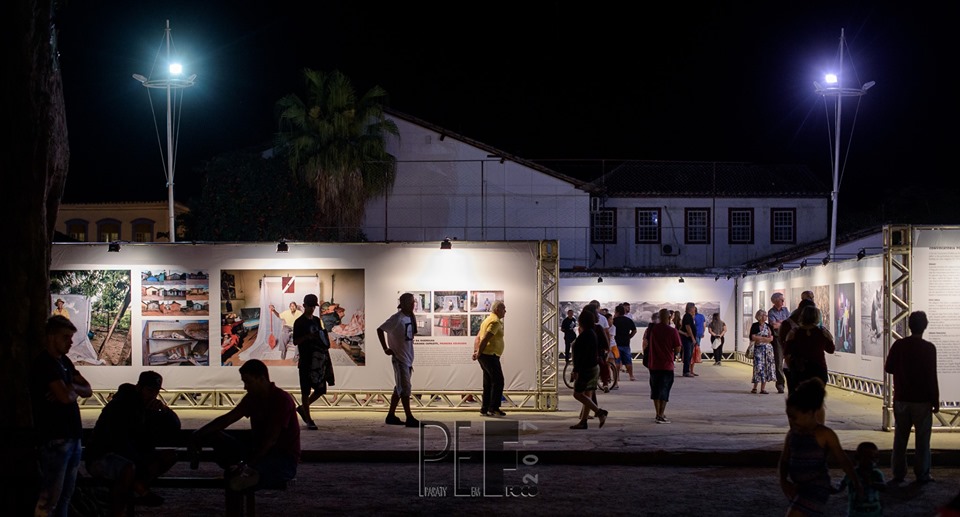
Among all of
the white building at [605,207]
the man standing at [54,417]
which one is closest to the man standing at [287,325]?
the man standing at [54,417]

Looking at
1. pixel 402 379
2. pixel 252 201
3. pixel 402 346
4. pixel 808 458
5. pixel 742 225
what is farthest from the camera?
pixel 742 225

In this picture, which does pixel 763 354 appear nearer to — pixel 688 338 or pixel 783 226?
pixel 688 338

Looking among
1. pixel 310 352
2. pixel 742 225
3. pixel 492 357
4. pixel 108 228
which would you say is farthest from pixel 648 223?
pixel 310 352

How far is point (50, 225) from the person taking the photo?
848 cm

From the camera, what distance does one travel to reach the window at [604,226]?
46281mm

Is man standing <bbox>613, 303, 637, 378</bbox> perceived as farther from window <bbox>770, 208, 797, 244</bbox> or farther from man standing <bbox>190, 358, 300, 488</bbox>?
window <bbox>770, 208, 797, 244</bbox>

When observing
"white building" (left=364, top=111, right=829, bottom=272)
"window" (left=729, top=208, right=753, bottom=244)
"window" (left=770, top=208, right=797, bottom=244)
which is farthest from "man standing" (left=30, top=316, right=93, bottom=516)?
"window" (left=770, top=208, right=797, bottom=244)

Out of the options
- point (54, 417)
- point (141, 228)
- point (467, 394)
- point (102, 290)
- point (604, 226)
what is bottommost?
point (467, 394)

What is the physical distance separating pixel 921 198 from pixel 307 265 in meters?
48.5

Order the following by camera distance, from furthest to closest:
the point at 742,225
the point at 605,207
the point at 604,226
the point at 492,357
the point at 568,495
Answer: the point at 742,225
the point at 605,207
the point at 604,226
the point at 492,357
the point at 568,495

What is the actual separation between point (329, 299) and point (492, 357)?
3.02 meters

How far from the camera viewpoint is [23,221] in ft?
25.9

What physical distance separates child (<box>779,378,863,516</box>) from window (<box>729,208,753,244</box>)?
41.4 meters

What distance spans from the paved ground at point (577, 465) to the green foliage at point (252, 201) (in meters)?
22.6
